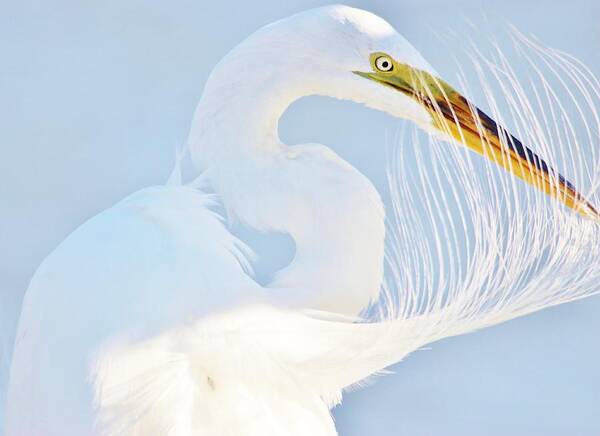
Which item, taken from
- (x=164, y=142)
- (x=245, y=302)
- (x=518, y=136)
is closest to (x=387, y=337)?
(x=245, y=302)

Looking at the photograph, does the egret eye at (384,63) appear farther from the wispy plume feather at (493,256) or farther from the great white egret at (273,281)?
the wispy plume feather at (493,256)

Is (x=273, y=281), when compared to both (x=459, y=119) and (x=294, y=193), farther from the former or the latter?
(x=459, y=119)

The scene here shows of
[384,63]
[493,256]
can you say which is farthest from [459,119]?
[493,256]

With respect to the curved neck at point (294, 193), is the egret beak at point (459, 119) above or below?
above

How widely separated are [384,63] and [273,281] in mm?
317

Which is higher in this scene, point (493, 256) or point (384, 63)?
point (384, 63)

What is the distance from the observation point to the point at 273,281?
1.73 metres

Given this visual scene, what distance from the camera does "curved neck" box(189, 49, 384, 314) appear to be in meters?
1.71

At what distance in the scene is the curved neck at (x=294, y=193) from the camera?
1.71 meters

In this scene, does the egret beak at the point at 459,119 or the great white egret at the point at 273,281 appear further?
the egret beak at the point at 459,119

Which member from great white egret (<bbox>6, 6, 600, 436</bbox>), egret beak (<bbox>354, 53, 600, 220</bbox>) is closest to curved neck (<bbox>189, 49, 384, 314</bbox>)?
great white egret (<bbox>6, 6, 600, 436</bbox>)

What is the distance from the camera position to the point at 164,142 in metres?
3.72

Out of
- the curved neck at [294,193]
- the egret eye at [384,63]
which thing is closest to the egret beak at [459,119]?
the egret eye at [384,63]

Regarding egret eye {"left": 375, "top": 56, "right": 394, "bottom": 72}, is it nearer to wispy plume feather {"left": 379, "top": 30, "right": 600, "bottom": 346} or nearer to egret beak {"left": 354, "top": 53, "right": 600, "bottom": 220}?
egret beak {"left": 354, "top": 53, "right": 600, "bottom": 220}
